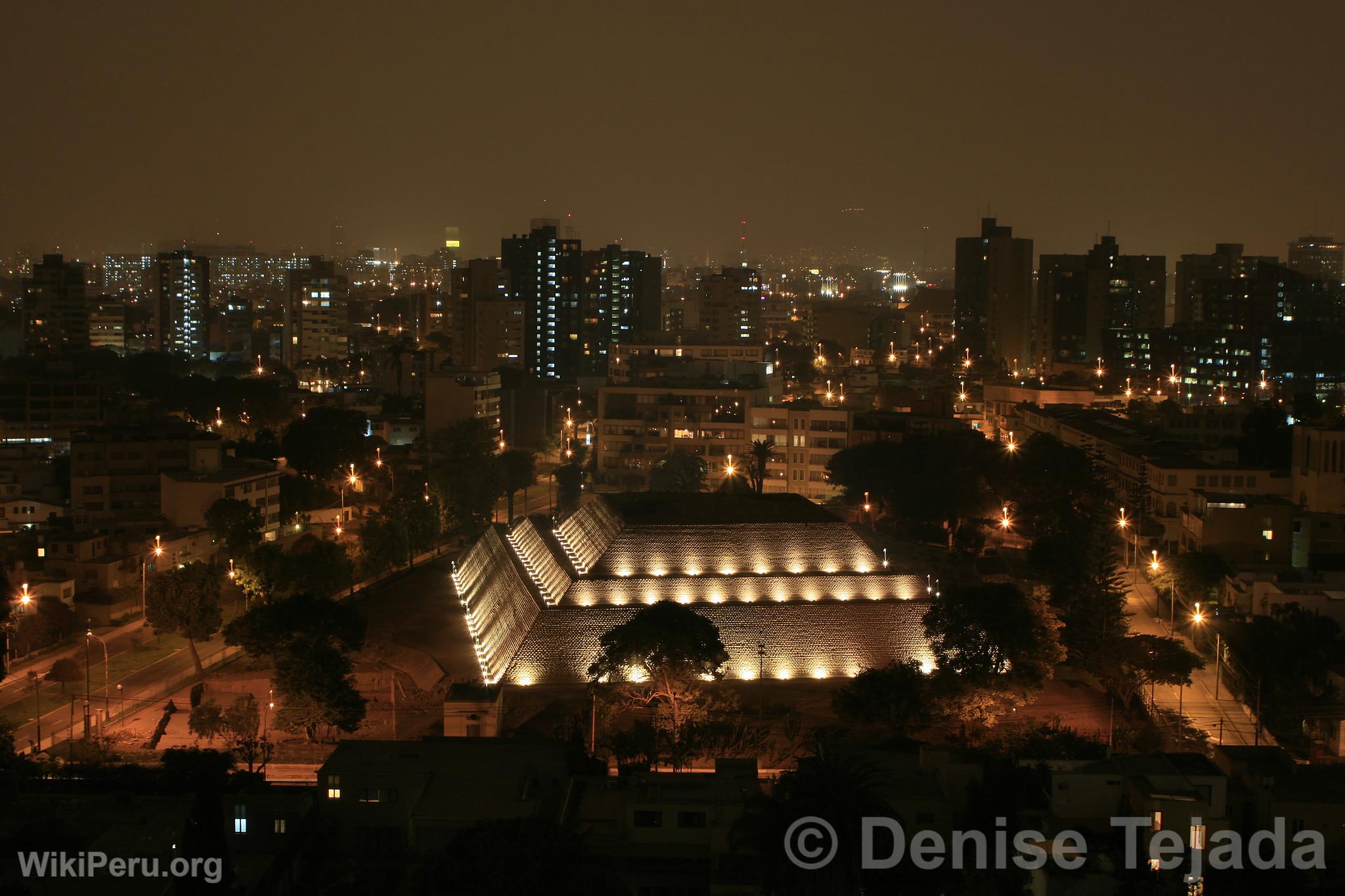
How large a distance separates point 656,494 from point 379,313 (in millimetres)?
89768

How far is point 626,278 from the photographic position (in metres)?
88.4

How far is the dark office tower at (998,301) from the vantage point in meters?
88.4

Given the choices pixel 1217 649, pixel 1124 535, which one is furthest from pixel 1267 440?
pixel 1217 649

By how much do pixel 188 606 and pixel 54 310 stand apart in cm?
6081

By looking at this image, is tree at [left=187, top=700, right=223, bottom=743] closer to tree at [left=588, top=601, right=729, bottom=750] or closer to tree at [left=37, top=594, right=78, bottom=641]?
tree at [left=588, top=601, right=729, bottom=750]

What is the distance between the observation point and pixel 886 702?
818 inches

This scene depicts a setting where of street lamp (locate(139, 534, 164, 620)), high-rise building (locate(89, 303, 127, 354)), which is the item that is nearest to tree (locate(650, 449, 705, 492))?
street lamp (locate(139, 534, 164, 620))

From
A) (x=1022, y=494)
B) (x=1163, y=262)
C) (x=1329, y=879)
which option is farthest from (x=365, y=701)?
(x=1163, y=262)

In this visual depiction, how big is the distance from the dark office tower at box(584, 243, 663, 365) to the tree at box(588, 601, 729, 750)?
5894 centimetres

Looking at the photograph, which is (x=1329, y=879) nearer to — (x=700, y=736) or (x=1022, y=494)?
(x=700, y=736)

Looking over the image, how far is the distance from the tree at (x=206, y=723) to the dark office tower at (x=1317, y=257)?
111 metres

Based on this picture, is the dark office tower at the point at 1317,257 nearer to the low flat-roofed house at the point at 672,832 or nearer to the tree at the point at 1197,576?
the tree at the point at 1197,576

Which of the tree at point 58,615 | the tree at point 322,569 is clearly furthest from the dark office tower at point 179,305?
the tree at point 322,569

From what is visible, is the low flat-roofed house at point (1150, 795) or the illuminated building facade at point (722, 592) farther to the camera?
the illuminated building facade at point (722, 592)
